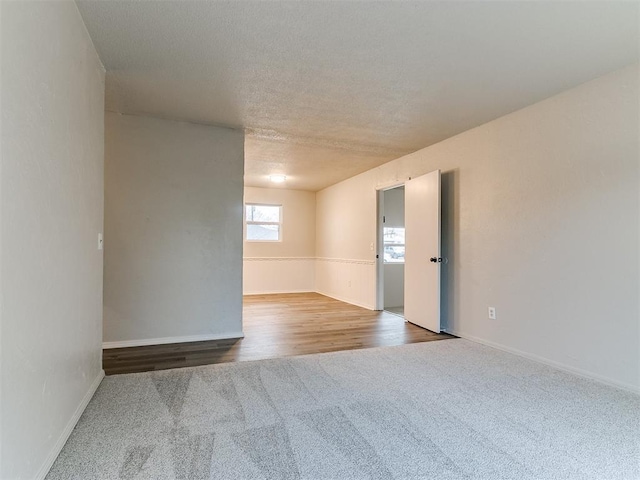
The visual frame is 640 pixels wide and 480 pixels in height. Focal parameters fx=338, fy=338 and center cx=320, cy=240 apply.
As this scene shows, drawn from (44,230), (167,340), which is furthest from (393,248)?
(44,230)

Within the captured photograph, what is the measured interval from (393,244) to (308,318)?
254 cm

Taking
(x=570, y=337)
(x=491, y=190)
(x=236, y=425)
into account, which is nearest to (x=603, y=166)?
(x=491, y=190)

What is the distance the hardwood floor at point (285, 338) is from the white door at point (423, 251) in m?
0.22

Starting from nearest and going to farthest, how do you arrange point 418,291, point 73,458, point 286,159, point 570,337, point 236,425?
1. point 73,458
2. point 236,425
3. point 570,337
4. point 418,291
5. point 286,159

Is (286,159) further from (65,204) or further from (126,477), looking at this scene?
(126,477)

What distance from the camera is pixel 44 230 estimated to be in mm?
1495

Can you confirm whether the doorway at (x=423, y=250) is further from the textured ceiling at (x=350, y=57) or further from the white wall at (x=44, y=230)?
the white wall at (x=44, y=230)

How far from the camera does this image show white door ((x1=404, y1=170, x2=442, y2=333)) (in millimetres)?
4059

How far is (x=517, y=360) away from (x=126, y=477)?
306cm

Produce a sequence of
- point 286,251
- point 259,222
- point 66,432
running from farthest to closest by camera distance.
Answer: point 286,251 → point 259,222 → point 66,432

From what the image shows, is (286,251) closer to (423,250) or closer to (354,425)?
(423,250)

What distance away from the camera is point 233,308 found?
3848 mm

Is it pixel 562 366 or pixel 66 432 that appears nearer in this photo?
pixel 66 432

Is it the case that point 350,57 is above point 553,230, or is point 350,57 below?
above
